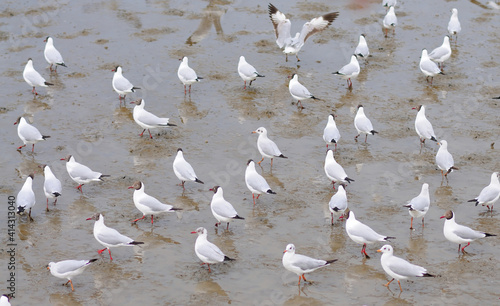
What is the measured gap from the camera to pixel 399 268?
11.0 meters

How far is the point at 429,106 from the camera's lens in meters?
18.2

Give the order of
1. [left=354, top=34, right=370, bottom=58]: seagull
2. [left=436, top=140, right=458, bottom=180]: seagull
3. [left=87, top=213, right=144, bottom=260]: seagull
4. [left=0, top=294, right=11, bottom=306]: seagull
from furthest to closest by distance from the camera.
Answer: [left=354, top=34, right=370, bottom=58]: seagull
[left=436, top=140, right=458, bottom=180]: seagull
[left=87, top=213, right=144, bottom=260]: seagull
[left=0, top=294, right=11, bottom=306]: seagull

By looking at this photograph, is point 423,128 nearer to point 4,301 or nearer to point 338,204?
point 338,204

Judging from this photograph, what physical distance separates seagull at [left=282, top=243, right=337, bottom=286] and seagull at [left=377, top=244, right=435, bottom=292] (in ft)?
2.57

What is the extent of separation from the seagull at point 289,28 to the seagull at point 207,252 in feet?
32.4

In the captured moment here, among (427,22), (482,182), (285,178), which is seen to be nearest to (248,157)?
(285,178)

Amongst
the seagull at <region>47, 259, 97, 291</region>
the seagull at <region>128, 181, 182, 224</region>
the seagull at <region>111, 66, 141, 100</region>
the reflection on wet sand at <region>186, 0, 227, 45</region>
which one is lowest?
the reflection on wet sand at <region>186, 0, 227, 45</region>

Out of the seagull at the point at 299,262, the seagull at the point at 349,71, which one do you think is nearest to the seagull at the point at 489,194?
the seagull at the point at 299,262

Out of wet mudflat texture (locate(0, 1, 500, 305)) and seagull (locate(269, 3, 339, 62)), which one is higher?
seagull (locate(269, 3, 339, 62))

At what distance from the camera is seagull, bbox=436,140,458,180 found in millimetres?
14609

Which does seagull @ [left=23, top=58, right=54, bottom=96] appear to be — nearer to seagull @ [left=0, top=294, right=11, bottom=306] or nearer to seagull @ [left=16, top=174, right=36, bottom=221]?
seagull @ [left=16, top=174, right=36, bottom=221]

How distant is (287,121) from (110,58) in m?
5.95

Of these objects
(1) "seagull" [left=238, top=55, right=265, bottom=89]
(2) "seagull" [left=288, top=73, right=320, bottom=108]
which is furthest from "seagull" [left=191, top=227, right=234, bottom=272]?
(1) "seagull" [left=238, top=55, right=265, bottom=89]

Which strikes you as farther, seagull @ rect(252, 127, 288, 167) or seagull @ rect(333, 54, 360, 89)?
seagull @ rect(333, 54, 360, 89)
